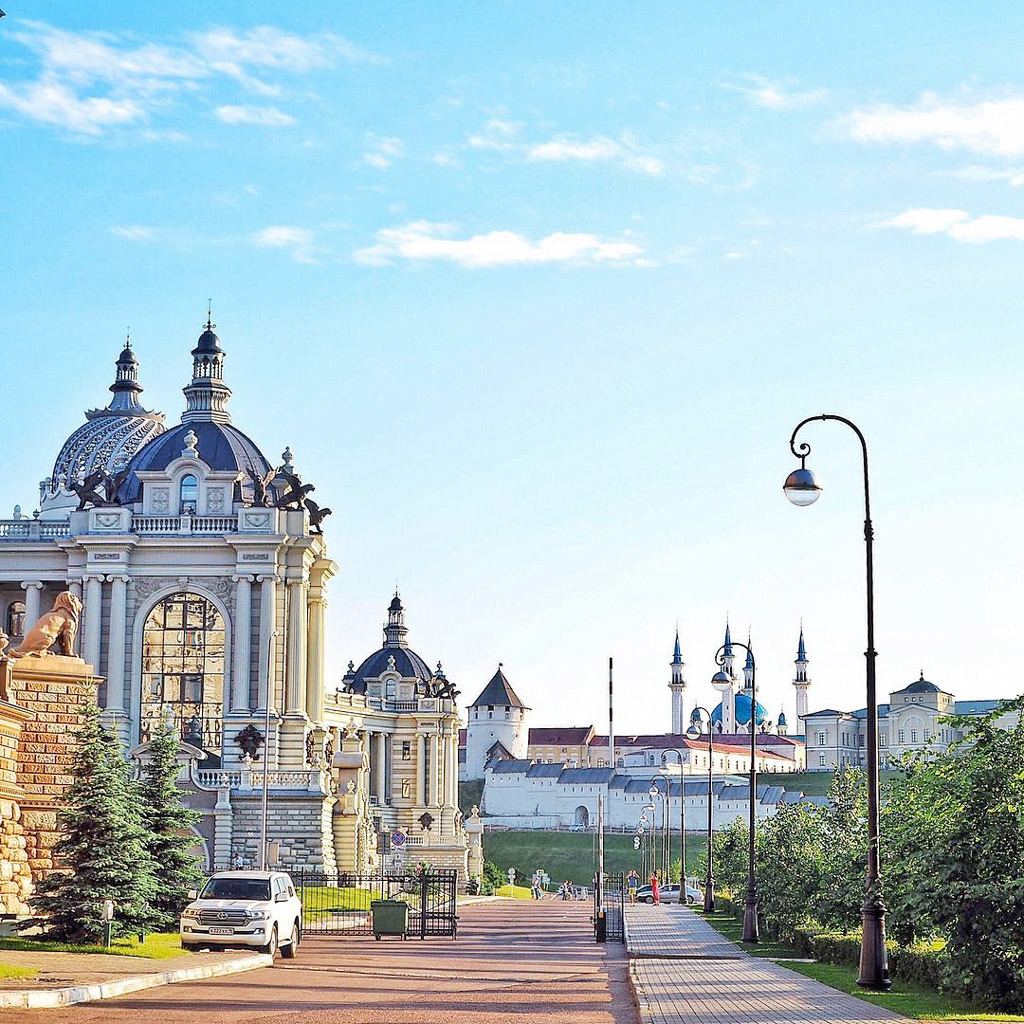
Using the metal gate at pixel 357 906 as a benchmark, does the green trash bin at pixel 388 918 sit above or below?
above

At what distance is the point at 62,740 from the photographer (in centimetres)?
3562

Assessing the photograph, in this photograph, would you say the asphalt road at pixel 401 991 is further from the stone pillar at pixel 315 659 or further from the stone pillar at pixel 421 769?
the stone pillar at pixel 421 769

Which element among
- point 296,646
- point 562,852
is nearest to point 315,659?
point 296,646

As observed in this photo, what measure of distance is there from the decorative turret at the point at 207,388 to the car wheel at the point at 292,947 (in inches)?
2412

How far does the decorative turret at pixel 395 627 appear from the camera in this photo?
131750mm

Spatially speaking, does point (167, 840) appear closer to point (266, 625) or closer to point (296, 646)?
point (266, 625)

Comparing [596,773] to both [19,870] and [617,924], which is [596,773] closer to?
[617,924]

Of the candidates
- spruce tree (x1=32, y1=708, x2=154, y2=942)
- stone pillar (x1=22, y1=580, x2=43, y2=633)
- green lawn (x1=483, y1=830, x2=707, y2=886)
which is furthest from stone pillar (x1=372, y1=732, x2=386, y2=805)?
spruce tree (x1=32, y1=708, x2=154, y2=942)

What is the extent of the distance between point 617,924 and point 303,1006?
3001 cm

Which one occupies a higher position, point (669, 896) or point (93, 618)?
point (93, 618)

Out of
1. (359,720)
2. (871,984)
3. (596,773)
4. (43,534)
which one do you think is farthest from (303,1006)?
(596,773)

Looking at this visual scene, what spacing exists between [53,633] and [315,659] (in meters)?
50.8

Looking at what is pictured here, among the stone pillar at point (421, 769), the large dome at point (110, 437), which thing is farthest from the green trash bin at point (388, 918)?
the stone pillar at point (421, 769)

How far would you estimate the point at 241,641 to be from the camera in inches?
3258
